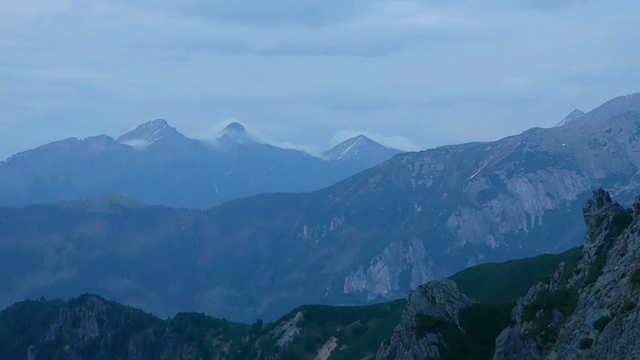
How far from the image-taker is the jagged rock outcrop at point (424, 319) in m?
104

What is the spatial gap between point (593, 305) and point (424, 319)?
2449 cm

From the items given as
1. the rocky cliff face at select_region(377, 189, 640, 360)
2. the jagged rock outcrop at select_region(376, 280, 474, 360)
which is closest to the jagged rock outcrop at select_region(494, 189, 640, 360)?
the rocky cliff face at select_region(377, 189, 640, 360)

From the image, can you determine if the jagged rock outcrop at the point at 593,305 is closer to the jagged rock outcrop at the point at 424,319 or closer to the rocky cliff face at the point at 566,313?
the rocky cliff face at the point at 566,313

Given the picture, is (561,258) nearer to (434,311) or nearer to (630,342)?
(434,311)

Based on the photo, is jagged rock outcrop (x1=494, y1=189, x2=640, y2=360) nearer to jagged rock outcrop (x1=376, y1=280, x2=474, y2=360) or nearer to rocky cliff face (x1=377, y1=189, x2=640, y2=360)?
rocky cliff face (x1=377, y1=189, x2=640, y2=360)

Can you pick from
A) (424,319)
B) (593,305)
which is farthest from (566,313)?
(424,319)

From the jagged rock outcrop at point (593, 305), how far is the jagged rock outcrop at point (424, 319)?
7.71 m

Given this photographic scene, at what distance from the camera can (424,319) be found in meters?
106

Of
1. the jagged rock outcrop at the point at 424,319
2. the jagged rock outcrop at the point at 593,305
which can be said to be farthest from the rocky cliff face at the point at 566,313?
the jagged rock outcrop at the point at 424,319

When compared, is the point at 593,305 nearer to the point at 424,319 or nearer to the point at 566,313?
the point at 566,313

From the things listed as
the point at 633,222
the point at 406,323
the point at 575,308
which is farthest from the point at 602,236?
the point at 406,323

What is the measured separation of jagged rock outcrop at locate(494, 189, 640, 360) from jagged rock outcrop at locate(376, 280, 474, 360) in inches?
304

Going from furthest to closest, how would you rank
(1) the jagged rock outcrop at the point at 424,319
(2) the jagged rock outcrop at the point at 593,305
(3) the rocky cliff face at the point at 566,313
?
1. (1) the jagged rock outcrop at the point at 424,319
2. (3) the rocky cliff face at the point at 566,313
3. (2) the jagged rock outcrop at the point at 593,305

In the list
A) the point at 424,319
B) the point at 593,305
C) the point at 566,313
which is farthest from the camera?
the point at 424,319
